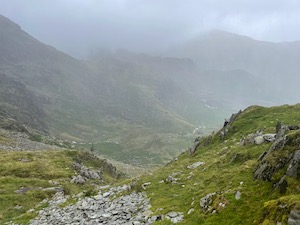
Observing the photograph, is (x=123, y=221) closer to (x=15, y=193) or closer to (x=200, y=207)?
(x=200, y=207)

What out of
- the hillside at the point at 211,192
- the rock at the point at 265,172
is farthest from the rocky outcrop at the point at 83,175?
the rock at the point at 265,172

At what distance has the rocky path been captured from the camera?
106 feet

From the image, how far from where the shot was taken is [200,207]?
29.9m

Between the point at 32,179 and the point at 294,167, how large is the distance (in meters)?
56.1

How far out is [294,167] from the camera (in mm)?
25719

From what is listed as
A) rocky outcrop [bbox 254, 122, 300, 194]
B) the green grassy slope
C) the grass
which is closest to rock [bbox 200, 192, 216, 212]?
the green grassy slope

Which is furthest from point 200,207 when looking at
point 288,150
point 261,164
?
point 288,150

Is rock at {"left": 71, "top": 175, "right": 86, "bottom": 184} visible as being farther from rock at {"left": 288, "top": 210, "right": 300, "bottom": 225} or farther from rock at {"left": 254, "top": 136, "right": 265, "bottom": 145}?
rock at {"left": 288, "top": 210, "right": 300, "bottom": 225}

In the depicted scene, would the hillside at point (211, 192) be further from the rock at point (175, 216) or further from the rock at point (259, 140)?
the rock at point (259, 140)

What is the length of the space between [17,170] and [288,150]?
62665mm

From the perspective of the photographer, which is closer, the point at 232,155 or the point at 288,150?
the point at 288,150

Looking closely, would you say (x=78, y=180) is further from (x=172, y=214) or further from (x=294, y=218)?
(x=294, y=218)

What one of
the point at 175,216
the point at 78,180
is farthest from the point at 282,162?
the point at 78,180

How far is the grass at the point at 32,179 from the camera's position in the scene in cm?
5206
